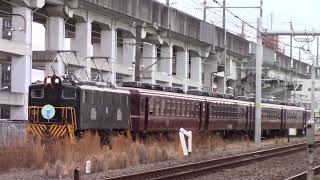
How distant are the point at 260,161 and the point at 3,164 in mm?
11375

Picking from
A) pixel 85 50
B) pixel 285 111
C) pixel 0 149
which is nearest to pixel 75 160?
pixel 0 149

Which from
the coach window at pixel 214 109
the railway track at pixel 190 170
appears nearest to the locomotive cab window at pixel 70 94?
the railway track at pixel 190 170

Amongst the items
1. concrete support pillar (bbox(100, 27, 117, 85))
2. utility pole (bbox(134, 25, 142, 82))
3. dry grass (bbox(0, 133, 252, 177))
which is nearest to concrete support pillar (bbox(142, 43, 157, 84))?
concrete support pillar (bbox(100, 27, 117, 85))

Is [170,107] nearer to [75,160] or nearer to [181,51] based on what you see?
[75,160]

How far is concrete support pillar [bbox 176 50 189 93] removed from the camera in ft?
199

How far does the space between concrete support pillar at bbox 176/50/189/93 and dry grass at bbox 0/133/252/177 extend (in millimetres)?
34025

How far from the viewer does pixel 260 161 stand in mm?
26188

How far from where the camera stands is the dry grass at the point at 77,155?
19627mm

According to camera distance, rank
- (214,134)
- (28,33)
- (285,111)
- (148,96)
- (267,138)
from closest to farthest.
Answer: (148,96) → (28,33) → (214,134) → (267,138) → (285,111)

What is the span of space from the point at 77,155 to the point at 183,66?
4035cm

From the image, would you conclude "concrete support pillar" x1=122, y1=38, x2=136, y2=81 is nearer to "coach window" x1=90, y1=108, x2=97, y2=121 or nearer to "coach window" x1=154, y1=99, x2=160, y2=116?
"coach window" x1=154, y1=99, x2=160, y2=116

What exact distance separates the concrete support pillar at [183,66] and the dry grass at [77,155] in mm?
34025

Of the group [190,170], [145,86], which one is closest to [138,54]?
[145,86]

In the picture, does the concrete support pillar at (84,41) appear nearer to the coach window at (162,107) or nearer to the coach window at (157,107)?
the coach window at (162,107)
